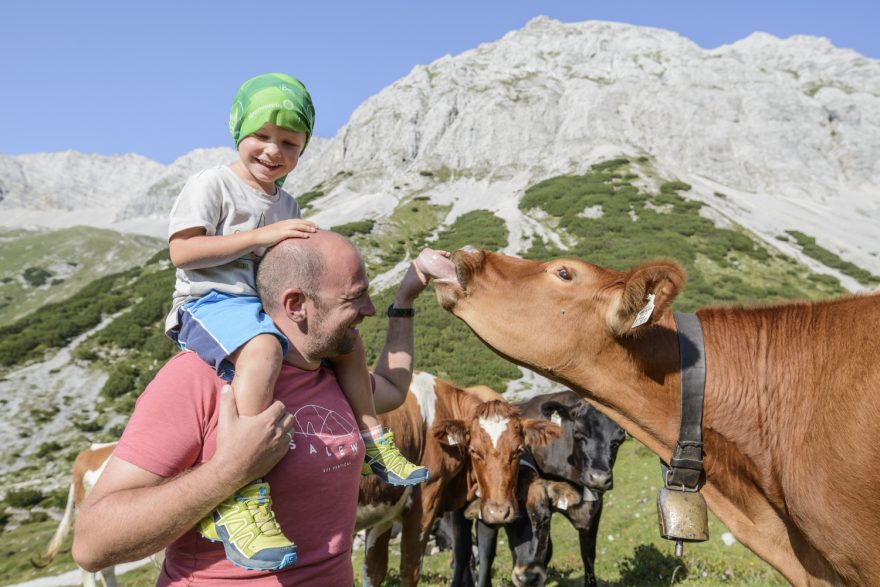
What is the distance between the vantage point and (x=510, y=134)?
102 metres

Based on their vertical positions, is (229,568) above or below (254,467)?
below

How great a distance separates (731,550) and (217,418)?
878cm

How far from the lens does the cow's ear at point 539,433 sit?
645cm

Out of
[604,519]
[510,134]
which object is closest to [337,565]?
[604,519]

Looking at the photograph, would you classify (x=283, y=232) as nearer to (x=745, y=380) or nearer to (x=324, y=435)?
(x=324, y=435)

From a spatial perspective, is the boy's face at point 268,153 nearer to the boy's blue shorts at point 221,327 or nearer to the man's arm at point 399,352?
the boy's blue shorts at point 221,327

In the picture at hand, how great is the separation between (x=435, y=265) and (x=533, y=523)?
462cm

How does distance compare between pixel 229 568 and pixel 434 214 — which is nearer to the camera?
pixel 229 568

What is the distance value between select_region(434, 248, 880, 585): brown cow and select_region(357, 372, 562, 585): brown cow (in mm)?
3088

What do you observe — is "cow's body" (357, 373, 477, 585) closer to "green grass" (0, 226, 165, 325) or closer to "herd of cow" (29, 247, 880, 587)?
"herd of cow" (29, 247, 880, 587)

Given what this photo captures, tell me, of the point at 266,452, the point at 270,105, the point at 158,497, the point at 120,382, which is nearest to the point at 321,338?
the point at 266,452

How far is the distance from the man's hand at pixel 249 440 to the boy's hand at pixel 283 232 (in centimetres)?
66

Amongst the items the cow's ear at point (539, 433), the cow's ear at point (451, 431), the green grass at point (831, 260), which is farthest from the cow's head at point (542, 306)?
the green grass at point (831, 260)

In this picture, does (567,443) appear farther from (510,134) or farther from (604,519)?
(510,134)
